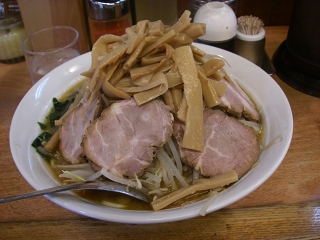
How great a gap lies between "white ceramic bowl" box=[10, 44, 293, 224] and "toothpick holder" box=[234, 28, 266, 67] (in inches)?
20.1

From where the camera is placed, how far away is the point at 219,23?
2393 mm

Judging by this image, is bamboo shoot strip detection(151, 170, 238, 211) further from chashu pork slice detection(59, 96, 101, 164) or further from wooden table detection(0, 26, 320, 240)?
chashu pork slice detection(59, 96, 101, 164)

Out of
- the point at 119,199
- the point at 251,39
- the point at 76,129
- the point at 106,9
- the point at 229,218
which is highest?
the point at 106,9

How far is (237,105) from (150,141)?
0.57 meters

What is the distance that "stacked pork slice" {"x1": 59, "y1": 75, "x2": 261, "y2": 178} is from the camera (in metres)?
1.38

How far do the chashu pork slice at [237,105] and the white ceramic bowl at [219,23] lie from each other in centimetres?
88

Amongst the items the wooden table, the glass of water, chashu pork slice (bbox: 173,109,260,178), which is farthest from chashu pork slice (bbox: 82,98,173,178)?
the glass of water

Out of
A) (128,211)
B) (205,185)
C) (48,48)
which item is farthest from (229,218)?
(48,48)

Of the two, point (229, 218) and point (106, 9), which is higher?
point (106, 9)

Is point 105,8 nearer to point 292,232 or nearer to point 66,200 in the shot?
point 66,200

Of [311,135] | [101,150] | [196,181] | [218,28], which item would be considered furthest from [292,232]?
[218,28]

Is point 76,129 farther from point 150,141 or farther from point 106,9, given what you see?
point 106,9

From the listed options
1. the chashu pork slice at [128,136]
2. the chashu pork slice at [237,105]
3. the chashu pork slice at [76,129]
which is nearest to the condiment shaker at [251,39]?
the chashu pork slice at [237,105]

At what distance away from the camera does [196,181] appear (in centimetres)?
140
